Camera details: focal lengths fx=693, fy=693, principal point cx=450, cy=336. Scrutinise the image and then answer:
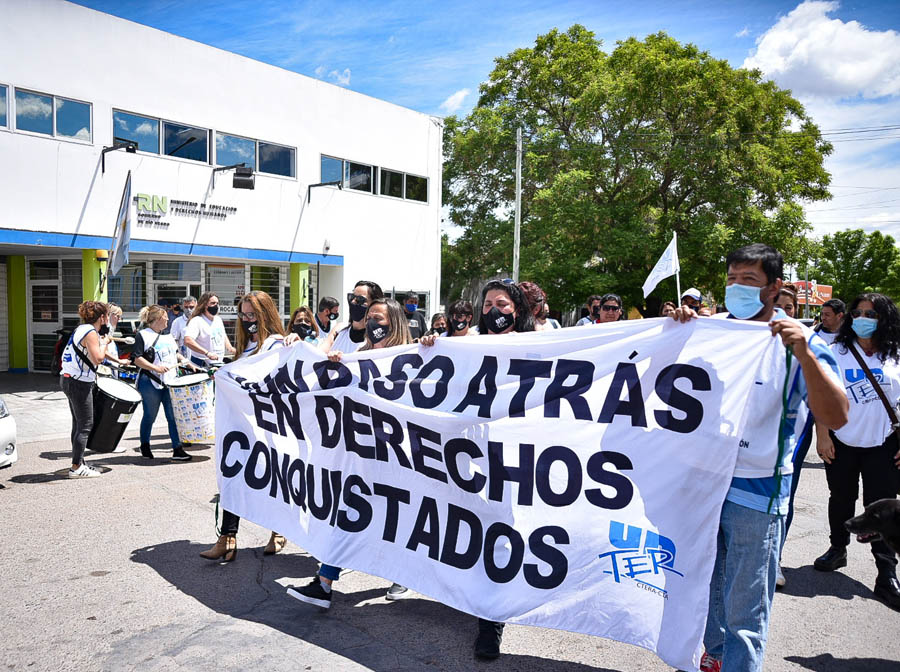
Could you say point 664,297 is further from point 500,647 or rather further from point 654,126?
point 500,647

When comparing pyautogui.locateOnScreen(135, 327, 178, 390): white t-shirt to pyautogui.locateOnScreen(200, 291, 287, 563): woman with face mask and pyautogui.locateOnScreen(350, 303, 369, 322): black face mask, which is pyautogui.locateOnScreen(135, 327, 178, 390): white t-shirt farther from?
pyautogui.locateOnScreen(350, 303, 369, 322): black face mask

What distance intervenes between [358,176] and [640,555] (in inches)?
748

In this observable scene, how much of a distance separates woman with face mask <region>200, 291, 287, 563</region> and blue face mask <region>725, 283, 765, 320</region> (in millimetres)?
3192

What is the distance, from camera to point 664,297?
92.9 feet

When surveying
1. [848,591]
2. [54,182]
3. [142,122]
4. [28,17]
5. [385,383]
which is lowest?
[848,591]

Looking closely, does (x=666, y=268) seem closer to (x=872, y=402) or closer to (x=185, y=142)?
(x=872, y=402)

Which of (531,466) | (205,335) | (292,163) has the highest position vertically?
(292,163)

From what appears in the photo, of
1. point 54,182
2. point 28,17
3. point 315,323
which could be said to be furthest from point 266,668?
point 28,17

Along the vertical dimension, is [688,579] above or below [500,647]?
above

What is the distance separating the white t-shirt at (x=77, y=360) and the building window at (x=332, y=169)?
13534 millimetres

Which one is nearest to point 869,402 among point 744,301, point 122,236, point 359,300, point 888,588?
point 888,588

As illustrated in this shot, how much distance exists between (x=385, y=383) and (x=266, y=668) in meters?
1.72

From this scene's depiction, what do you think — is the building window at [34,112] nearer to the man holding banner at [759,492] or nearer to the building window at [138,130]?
the building window at [138,130]

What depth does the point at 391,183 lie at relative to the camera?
867 inches
